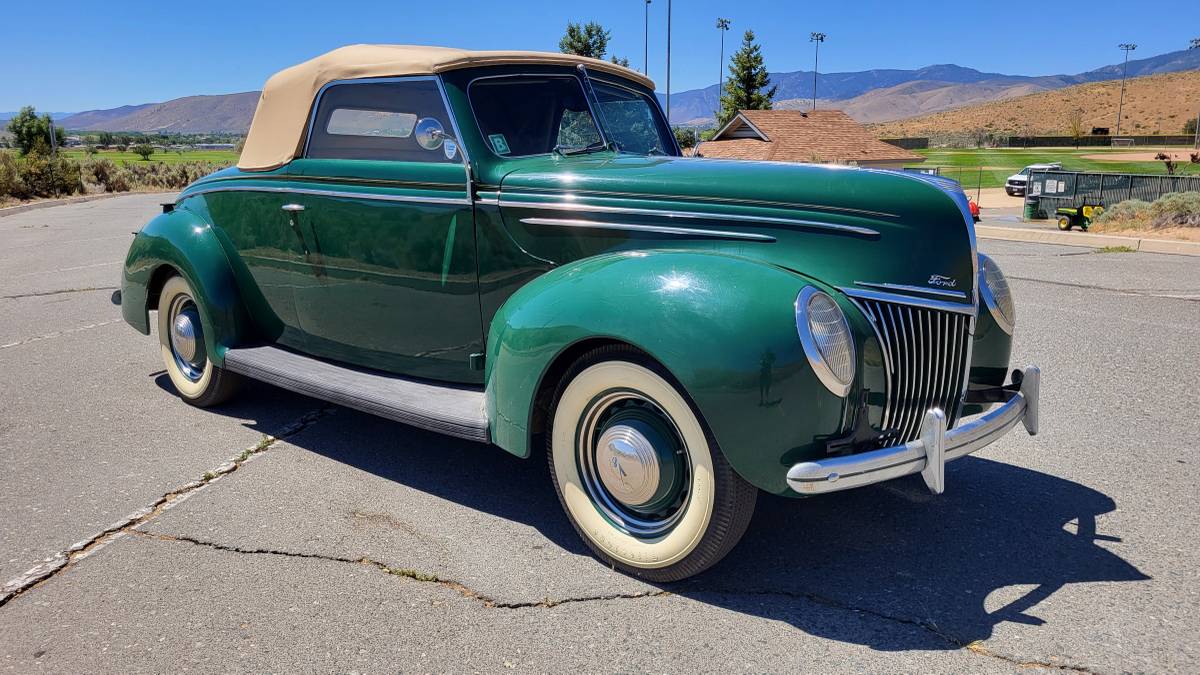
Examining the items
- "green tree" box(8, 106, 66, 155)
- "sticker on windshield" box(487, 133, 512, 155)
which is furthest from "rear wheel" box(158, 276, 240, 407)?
"green tree" box(8, 106, 66, 155)

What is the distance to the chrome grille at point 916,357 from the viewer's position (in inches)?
116

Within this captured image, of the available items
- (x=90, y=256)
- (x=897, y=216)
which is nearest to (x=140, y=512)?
(x=897, y=216)

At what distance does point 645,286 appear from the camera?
2938 mm

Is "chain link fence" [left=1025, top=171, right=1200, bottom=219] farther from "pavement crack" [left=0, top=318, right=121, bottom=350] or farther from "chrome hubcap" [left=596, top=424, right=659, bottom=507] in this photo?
"chrome hubcap" [left=596, top=424, right=659, bottom=507]

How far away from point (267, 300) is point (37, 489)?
136 centimetres

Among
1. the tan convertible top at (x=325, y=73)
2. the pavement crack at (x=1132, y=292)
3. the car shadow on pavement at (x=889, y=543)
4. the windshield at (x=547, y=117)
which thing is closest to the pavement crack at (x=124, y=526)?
the car shadow on pavement at (x=889, y=543)

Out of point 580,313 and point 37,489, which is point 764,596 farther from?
point 37,489

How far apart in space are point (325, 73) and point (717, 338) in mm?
2683

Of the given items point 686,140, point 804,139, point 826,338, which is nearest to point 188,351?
point 826,338

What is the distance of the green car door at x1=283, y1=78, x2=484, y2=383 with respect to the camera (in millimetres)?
3797

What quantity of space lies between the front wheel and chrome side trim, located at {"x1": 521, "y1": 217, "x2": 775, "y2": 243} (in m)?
0.54

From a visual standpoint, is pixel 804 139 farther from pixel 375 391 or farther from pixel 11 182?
pixel 375 391

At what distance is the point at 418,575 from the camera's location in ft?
10.2

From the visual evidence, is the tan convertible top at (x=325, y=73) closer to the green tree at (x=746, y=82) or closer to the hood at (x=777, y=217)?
the hood at (x=777, y=217)
